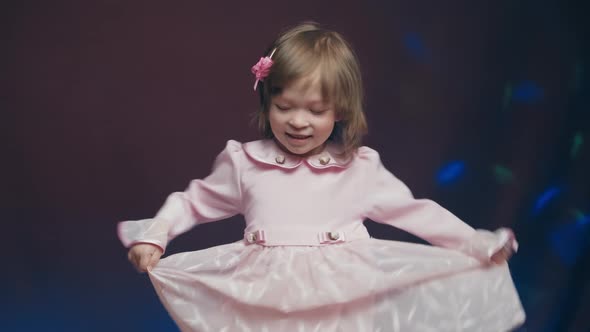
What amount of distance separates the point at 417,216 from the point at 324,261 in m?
0.20

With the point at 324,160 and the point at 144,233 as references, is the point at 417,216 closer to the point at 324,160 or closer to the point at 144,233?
the point at 324,160

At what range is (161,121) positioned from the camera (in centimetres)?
203

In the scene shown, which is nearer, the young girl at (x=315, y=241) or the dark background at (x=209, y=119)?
the young girl at (x=315, y=241)

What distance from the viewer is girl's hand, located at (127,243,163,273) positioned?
128cm

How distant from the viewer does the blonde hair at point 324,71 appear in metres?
1.31

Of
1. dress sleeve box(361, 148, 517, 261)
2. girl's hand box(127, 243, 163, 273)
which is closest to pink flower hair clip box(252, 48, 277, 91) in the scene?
dress sleeve box(361, 148, 517, 261)

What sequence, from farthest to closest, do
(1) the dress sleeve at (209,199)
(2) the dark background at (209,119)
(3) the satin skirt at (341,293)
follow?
(2) the dark background at (209,119) → (1) the dress sleeve at (209,199) → (3) the satin skirt at (341,293)

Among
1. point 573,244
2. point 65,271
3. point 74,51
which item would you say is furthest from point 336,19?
point 65,271

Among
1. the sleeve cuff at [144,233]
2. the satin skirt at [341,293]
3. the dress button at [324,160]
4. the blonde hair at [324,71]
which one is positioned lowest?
the satin skirt at [341,293]

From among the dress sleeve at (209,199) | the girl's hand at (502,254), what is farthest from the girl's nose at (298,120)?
the girl's hand at (502,254)

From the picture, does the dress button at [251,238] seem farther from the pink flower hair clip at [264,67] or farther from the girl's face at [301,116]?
the pink flower hair clip at [264,67]

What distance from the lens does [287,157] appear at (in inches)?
55.0

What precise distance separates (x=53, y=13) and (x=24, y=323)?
81cm

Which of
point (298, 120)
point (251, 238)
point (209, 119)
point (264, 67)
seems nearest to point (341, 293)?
point (251, 238)
